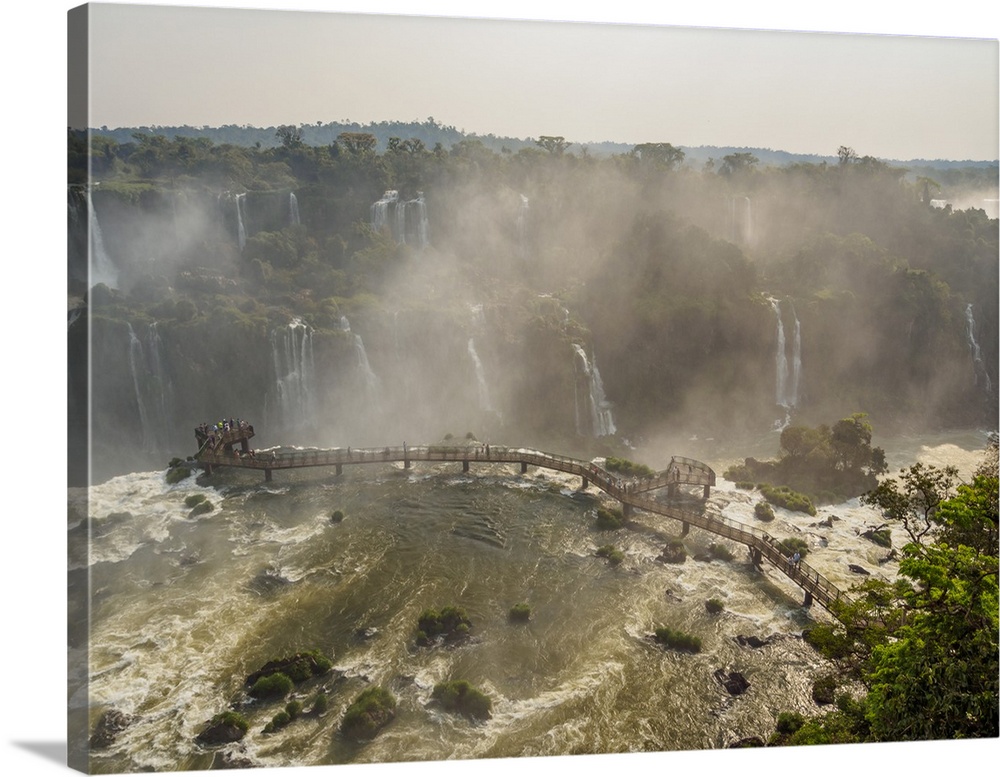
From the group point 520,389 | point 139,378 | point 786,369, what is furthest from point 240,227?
point 786,369

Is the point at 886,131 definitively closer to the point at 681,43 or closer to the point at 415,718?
the point at 681,43

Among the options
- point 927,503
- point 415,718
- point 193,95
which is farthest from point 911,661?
point 193,95

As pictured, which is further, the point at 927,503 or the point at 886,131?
the point at 886,131

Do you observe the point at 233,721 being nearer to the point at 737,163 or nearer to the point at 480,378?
the point at 480,378

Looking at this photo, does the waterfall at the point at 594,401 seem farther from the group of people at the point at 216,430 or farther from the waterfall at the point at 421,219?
the group of people at the point at 216,430

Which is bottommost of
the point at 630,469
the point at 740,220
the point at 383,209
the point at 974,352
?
the point at 630,469

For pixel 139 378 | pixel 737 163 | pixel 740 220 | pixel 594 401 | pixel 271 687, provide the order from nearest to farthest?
A: pixel 271 687, pixel 139 378, pixel 737 163, pixel 740 220, pixel 594 401
